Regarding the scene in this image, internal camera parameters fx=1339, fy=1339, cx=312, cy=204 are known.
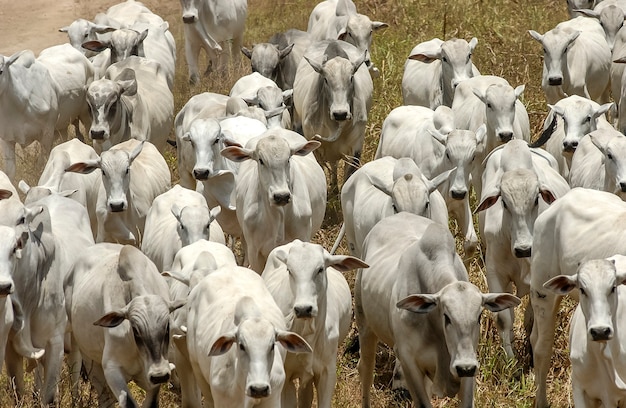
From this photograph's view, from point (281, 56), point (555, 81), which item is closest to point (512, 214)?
point (555, 81)

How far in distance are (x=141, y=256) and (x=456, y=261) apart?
7.00 feet

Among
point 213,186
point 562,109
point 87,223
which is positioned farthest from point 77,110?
point 562,109

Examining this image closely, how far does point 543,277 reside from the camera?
31.8ft

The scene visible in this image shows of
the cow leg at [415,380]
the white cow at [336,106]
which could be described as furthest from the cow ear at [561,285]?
the white cow at [336,106]

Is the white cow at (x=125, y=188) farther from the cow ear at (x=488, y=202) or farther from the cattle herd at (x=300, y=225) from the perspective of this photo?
the cow ear at (x=488, y=202)

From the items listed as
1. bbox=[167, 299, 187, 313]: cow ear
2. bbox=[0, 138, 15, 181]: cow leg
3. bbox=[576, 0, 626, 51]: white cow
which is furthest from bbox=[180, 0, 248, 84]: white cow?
bbox=[167, 299, 187, 313]: cow ear

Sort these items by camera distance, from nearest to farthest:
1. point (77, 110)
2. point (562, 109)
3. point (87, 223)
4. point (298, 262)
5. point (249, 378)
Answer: point (249, 378) < point (298, 262) < point (87, 223) < point (562, 109) < point (77, 110)

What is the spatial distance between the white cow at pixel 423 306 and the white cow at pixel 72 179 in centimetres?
300

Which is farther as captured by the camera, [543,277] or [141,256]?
[543,277]

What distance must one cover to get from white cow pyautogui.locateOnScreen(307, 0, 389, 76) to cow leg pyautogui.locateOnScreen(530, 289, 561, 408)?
5.74 meters

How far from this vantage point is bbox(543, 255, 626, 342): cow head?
26.0ft

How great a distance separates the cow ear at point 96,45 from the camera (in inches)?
608

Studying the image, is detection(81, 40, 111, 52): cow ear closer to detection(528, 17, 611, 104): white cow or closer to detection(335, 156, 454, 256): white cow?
detection(528, 17, 611, 104): white cow

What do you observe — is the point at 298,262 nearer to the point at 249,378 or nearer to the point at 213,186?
the point at 249,378
